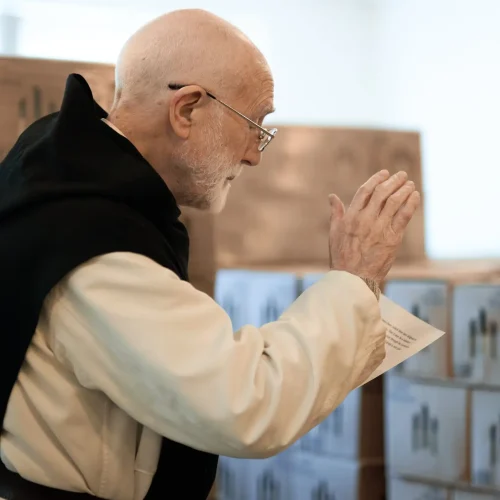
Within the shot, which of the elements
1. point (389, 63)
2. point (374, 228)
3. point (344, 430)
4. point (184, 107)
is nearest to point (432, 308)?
point (344, 430)

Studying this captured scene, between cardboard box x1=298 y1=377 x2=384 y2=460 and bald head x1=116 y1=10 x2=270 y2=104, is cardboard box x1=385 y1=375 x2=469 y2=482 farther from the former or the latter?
bald head x1=116 y1=10 x2=270 y2=104

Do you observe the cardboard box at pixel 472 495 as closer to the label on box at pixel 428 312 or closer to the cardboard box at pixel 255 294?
the label on box at pixel 428 312

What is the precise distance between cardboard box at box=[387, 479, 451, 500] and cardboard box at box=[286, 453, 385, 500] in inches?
2.8

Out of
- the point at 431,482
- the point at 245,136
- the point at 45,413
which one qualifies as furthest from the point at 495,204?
the point at 45,413

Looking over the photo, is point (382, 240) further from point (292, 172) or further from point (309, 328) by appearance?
point (292, 172)

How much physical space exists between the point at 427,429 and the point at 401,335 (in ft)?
2.86

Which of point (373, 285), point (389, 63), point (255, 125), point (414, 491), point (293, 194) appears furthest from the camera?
point (389, 63)

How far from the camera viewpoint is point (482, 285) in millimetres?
1812

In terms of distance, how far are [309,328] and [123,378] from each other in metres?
0.22

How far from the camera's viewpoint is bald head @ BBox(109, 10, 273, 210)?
103cm

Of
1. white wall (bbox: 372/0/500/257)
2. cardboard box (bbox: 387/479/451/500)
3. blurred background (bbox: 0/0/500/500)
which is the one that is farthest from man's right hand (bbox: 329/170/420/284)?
white wall (bbox: 372/0/500/257)

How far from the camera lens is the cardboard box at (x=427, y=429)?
6.05 ft

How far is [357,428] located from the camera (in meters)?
1.99

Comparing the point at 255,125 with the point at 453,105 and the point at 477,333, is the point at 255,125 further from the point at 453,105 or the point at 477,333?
the point at 453,105
